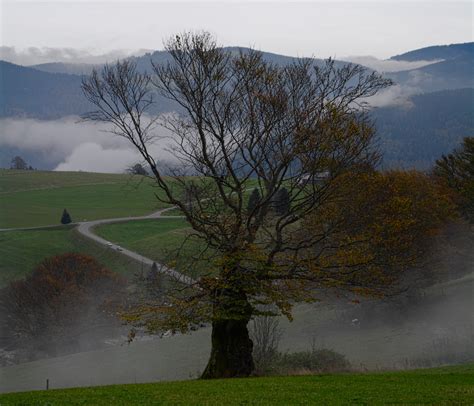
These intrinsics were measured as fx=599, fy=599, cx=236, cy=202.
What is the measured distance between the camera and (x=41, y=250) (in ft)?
278

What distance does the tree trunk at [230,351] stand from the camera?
2256 cm

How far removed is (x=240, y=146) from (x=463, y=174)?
141 ft

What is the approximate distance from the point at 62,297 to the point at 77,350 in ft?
20.2

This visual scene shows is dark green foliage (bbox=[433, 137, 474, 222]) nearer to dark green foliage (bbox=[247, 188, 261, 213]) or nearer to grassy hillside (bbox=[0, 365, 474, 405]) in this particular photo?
dark green foliage (bbox=[247, 188, 261, 213])

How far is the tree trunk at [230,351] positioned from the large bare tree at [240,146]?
1.5 inches

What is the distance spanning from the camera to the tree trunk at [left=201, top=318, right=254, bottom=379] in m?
22.6

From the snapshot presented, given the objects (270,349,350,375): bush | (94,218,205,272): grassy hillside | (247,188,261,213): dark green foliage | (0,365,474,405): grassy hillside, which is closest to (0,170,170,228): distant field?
(94,218,205,272): grassy hillside

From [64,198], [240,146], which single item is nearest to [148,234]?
[64,198]

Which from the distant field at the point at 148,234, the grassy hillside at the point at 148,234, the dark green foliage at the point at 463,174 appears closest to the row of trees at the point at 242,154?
the dark green foliage at the point at 463,174

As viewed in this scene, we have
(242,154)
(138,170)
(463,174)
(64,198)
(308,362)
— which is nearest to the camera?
(242,154)

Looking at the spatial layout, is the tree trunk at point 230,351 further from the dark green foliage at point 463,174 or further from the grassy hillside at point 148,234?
the grassy hillside at point 148,234

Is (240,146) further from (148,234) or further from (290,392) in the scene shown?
(148,234)

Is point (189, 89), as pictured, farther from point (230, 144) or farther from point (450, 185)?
point (450, 185)

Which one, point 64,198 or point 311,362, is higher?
point 64,198
